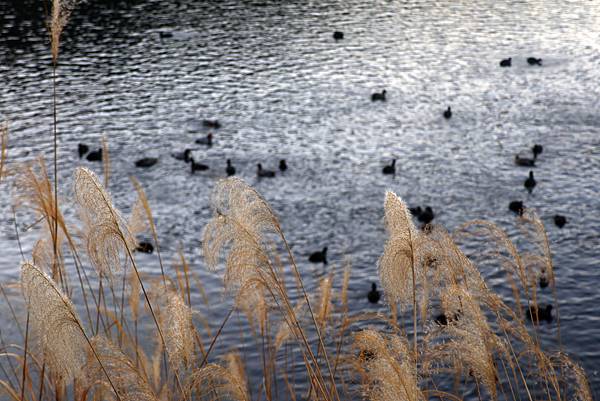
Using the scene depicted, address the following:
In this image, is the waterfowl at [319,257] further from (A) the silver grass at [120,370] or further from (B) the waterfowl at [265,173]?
(A) the silver grass at [120,370]

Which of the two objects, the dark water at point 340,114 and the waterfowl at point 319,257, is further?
the dark water at point 340,114

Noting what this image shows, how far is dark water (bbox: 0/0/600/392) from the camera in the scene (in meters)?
18.4

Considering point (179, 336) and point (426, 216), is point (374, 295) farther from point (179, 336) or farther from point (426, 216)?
point (179, 336)

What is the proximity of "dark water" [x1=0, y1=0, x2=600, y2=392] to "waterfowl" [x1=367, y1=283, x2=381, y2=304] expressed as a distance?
0.50ft

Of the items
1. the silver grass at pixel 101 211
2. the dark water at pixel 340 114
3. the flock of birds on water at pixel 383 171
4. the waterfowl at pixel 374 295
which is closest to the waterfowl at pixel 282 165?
the flock of birds on water at pixel 383 171

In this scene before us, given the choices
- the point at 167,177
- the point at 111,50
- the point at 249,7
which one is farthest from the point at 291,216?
the point at 249,7

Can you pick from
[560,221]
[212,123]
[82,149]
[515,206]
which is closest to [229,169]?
[212,123]

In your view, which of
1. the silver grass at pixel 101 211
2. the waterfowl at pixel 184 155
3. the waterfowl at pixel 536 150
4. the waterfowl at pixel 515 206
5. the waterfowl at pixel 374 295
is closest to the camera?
the silver grass at pixel 101 211

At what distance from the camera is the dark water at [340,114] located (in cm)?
1839

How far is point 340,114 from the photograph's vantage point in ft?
86.5

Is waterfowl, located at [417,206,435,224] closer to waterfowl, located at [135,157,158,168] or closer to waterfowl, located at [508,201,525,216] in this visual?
waterfowl, located at [508,201,525,216]

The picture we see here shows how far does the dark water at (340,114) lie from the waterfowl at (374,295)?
15 centimetres

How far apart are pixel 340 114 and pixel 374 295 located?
11.9 m

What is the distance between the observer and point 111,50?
1399 inches
